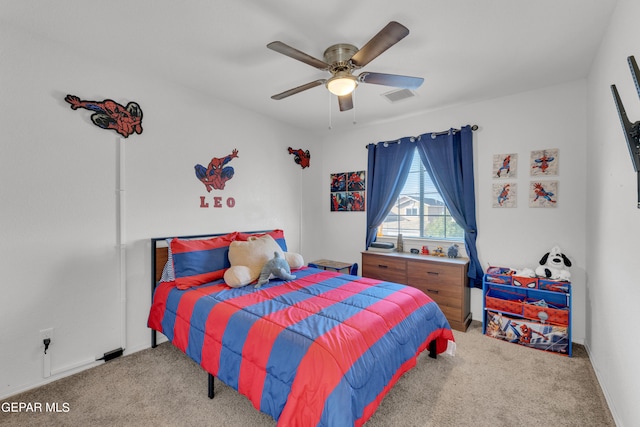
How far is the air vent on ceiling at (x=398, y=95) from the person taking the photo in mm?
3020

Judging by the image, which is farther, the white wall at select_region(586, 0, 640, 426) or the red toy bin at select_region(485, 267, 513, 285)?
the red toy bin at select_region(485, 267, 513, 285)

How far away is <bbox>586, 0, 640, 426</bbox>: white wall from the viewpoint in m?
1.51

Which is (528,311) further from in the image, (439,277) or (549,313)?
(439,277)

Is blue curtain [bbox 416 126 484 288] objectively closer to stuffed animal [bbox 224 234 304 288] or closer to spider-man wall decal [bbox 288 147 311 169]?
spider-man wall decal [bbox 288 147 311 169]

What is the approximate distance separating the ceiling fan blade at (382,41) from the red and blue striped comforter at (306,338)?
5.64 ft

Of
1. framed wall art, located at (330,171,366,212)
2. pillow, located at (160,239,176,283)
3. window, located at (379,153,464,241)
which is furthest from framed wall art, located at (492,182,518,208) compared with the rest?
pillow, located at (160,239,176,283)

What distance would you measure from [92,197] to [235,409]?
2.06 m

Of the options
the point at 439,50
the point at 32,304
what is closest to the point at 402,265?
the point at 439,50

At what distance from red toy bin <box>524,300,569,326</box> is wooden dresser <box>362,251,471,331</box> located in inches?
22.9

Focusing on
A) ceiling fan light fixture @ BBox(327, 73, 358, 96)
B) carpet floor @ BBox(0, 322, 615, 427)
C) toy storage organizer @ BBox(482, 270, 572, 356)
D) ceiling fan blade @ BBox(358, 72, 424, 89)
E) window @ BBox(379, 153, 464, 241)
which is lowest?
carpet floor @ BBox(0, 322, 615, 427)

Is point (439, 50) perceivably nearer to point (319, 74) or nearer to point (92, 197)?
point (319, 74)

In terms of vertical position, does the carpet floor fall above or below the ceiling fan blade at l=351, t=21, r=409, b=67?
below

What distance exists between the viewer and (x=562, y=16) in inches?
72.8

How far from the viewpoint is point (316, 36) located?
6.69ft
